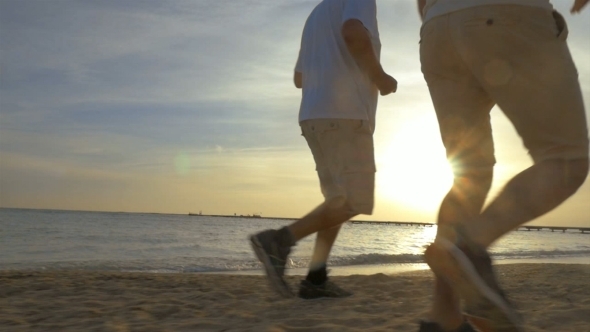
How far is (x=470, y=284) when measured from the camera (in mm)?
1527

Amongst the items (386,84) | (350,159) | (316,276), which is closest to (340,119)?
(350,159)

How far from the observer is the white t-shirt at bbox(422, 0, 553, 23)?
1545mm

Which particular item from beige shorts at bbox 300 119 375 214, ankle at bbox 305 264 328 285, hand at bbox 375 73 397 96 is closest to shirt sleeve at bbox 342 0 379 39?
→ hand at bbox 375 73 397 96

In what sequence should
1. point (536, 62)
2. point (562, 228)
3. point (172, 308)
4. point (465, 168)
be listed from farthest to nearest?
1. point (562, 228)
2. point (172, 308)
3. point (465, 168)
4. point (536, 62)

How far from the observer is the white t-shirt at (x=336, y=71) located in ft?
10.3

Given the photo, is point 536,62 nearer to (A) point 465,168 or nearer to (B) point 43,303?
(A) point 465,168

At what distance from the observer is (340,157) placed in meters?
3.11

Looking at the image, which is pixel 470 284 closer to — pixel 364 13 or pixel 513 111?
pixel 513 111

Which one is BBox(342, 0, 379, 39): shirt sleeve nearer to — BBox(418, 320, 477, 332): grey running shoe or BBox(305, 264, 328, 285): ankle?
BBox(305, 264, 328, 285): ankle

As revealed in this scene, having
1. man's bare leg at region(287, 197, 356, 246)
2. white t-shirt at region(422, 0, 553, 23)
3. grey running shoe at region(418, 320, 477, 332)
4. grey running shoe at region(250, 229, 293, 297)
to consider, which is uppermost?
white t-shirt at region(422, 0, 553, 23)

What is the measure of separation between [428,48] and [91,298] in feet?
9.88

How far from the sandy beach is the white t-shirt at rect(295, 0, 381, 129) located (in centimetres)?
116

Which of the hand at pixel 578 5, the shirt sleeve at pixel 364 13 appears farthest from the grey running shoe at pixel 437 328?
the shirt sleeve at pixel 364 13

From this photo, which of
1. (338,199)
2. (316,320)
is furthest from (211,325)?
(338,199)
